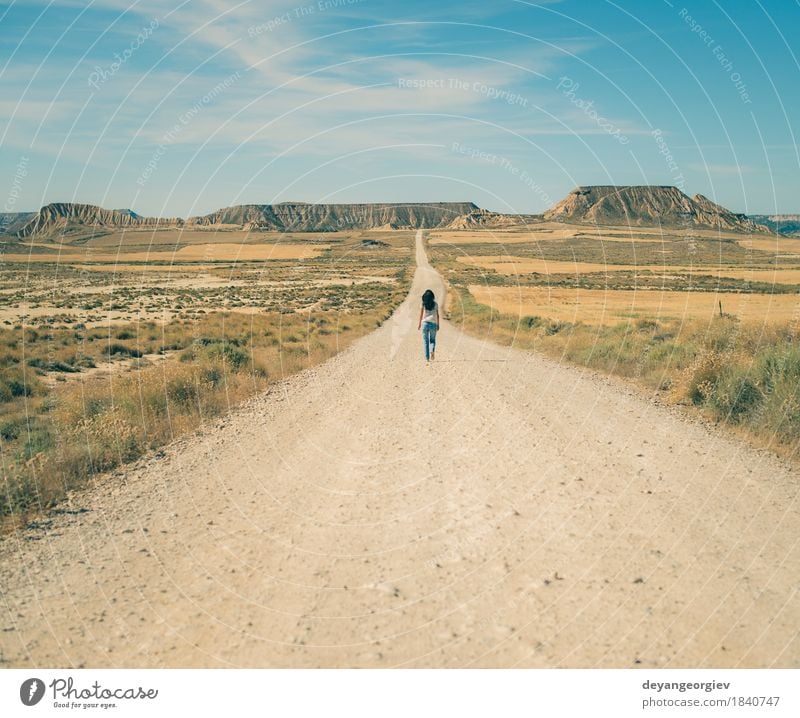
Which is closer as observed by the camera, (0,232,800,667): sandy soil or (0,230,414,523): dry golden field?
(0,232,800,667): sandy soil

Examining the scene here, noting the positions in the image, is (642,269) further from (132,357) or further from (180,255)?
(180,255)

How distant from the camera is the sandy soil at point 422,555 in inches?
180

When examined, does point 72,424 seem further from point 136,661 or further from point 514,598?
point 514,598

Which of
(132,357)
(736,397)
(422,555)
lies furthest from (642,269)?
(422,555)

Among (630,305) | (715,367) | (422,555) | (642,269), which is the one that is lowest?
(422,555)

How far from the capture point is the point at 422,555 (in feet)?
19.5

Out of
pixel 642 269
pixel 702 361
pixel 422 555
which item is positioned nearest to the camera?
pixel 422 555

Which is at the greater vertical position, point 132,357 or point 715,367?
point 715,367

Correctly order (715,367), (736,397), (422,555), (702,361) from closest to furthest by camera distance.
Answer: (422,555)
(736,397)
(715,367)
(702,361)

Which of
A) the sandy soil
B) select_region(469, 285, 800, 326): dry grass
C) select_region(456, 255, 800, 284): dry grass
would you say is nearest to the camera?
the sandy soil

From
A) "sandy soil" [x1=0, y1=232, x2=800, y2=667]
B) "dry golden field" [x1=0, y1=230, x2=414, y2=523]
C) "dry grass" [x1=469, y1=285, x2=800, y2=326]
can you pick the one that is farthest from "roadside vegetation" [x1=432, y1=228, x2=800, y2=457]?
"dry golden field" [x1=0, y1=230, x2=414, y2=523]

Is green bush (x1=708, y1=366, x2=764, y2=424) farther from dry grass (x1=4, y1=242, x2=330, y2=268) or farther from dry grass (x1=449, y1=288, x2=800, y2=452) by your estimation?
dry grass (x1=4, y1=242, x2=330, y2=268)

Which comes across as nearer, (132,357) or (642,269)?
(132,357)

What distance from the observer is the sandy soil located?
4562 millimetres
